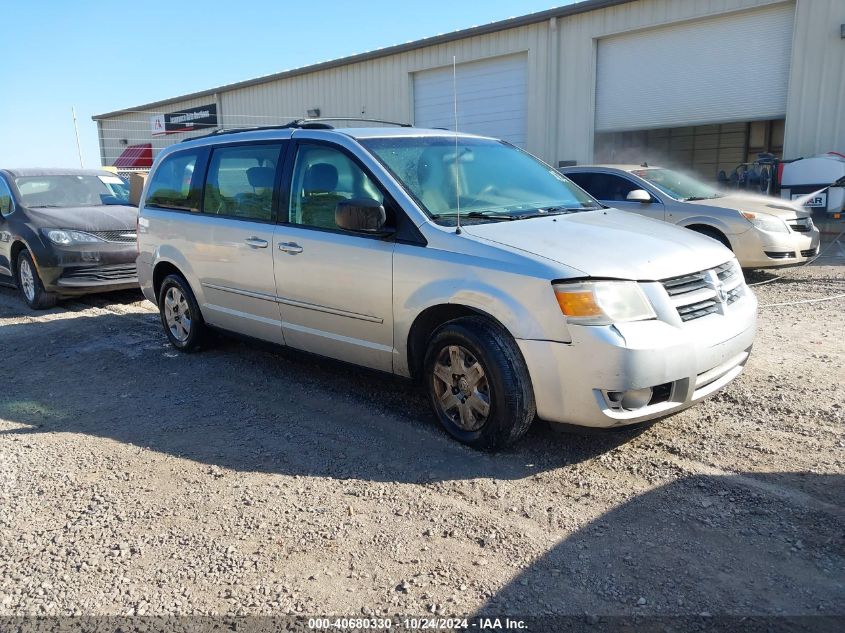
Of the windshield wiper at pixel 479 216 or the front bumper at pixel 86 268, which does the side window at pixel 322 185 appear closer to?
the windshield wiper at pixel 479 216

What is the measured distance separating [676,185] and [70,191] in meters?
8.37

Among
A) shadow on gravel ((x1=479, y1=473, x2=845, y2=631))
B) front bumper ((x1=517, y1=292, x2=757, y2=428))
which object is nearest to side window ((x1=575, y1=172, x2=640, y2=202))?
front bumper ((x1=517, y1=292, x2=757, y2=428))

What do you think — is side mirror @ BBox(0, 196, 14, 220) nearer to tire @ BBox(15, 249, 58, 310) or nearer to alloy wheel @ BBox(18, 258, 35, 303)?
tire @ BBox(15, 249, 58, 310)

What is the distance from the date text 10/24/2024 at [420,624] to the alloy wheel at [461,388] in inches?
54.5

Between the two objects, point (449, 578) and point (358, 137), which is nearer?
point (449, 578)

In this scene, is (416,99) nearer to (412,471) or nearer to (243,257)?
(243,257)

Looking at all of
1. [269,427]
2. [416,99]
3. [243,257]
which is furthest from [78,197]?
[416,99]

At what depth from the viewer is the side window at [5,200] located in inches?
347

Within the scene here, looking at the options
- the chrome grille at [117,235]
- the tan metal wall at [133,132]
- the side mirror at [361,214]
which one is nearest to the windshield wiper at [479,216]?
the side mirror at [361,214]

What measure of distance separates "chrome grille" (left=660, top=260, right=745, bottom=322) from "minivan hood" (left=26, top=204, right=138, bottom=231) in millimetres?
6871

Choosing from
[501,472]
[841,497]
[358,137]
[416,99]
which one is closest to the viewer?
[841,497]

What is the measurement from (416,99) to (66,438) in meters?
17.2

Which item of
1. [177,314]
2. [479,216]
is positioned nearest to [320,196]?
[479,216]

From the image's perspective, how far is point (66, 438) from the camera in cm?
432
